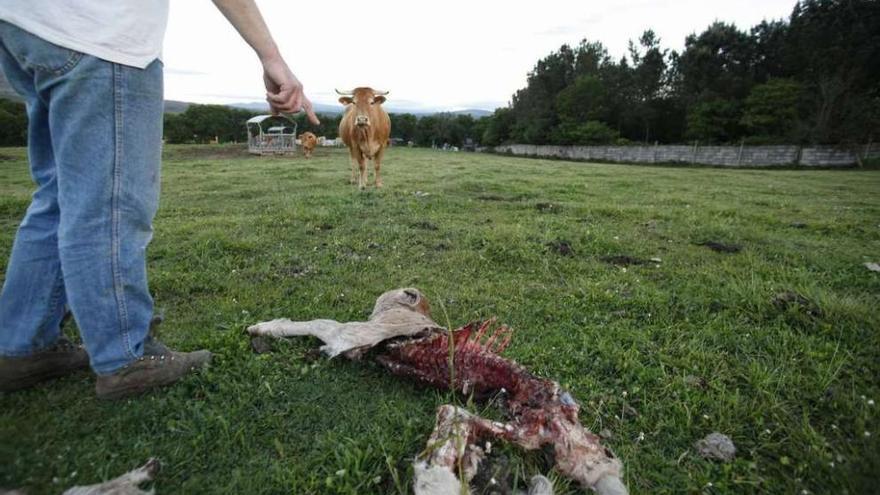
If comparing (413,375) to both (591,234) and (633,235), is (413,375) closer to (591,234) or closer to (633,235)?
(591,234)

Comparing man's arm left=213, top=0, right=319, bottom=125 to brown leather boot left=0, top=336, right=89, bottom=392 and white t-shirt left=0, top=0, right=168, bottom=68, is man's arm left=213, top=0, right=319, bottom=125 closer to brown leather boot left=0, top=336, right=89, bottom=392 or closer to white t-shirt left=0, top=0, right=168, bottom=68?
white t-shirt left=0, top=0, right=168, bottom=68

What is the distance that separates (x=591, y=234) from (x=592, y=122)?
5576cm

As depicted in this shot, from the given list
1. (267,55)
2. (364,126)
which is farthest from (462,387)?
(364,126)

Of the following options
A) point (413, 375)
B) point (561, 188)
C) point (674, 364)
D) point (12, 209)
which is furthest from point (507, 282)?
point (12, 209)

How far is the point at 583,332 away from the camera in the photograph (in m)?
3.06

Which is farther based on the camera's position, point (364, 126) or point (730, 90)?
point (730, 90)

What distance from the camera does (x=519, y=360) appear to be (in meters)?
2.64

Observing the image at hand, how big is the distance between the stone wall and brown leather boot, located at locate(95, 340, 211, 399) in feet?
121

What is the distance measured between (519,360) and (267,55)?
2162mm

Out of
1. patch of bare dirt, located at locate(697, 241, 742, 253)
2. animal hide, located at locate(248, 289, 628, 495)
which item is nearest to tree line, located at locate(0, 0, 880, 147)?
patch of bare dirt, located at locate(697, 241, 742, 253)

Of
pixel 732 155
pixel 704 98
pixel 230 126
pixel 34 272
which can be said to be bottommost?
pixel 34 272

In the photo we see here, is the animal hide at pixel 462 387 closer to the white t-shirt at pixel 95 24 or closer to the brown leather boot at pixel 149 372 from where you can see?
the brown leather boot at pixel 149 372

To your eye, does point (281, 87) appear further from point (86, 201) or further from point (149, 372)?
Answer: point (149, 372)

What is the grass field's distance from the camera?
5.93 ft
